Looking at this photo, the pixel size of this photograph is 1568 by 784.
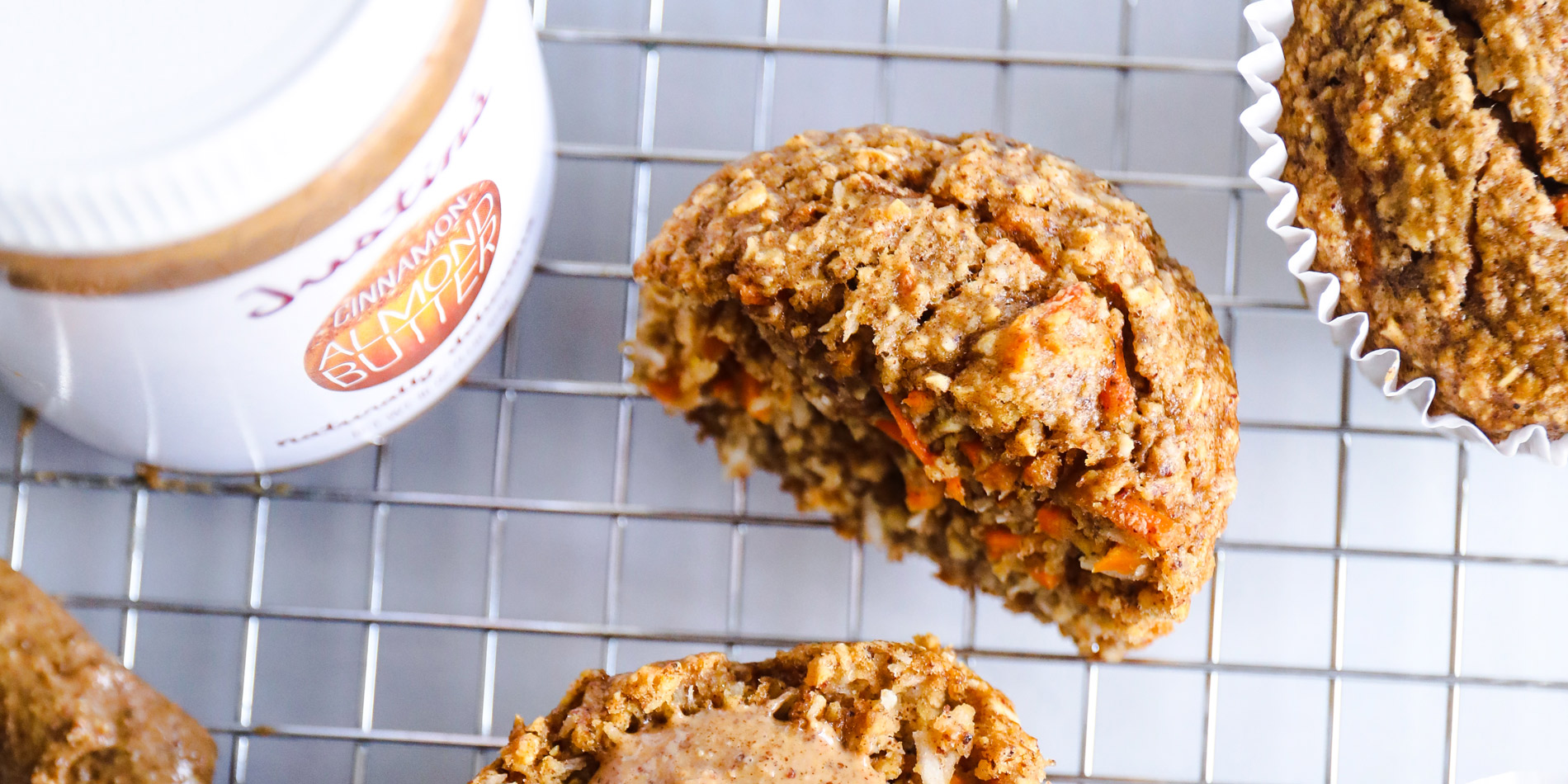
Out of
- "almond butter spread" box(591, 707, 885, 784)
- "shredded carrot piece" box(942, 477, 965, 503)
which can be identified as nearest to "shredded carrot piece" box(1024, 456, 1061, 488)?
"shredded carrot piece" box(942, 477, 965, 503)

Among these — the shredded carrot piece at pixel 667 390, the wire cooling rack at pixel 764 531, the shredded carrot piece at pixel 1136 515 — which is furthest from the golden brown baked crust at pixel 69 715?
the shredded carrot piece at pixel 1136 515

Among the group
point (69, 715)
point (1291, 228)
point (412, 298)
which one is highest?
point (1291, 228)

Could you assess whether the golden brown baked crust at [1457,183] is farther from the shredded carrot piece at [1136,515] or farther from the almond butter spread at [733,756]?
the almond butter spread at [733,756]

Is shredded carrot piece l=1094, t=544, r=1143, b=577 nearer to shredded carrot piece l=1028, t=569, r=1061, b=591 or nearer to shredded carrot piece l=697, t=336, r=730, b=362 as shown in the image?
shredded carrot piece l=1028, t=569, r=1061, b=591

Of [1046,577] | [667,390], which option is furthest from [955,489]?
[667,390]

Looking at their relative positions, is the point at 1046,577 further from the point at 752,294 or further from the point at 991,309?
the point at 752,294

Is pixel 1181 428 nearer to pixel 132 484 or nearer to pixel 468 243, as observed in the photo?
pixel 468 243

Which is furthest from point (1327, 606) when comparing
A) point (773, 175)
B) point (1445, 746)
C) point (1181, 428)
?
point (773, 175)

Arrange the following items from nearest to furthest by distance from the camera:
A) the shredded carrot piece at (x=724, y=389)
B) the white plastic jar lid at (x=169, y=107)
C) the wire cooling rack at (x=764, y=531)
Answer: the white plastic jar lid at (x=169, y=107), the shredded carrot piece at (x=724, y=389), the wire cooling rack at (x=764, y=531)
